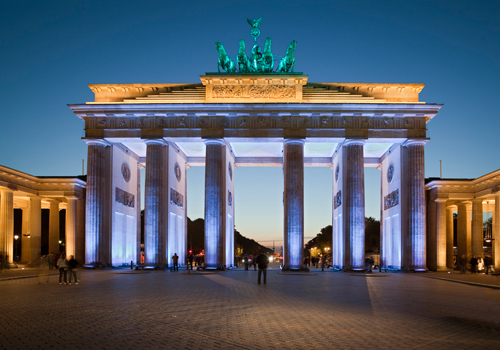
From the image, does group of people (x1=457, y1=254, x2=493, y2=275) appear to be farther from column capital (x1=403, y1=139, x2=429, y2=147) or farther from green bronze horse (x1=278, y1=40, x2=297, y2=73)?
green bronze horse (x1=278, y1=40, x2=297, y2=73)

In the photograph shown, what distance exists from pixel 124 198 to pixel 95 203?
16.4 feet

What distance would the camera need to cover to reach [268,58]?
4256 centimetres

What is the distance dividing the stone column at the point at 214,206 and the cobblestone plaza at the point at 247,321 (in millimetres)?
22712

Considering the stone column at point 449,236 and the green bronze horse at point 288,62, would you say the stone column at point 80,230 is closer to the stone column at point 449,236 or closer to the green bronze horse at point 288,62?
the green bronze horse at point 288,62

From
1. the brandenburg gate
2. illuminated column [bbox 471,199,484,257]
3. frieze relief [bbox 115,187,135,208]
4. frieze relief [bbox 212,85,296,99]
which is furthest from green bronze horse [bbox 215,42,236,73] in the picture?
illuminated column [bbox 471,199,484,257]

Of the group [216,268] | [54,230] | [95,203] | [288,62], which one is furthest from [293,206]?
[54,230]

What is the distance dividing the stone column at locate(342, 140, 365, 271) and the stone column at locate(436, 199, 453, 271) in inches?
307

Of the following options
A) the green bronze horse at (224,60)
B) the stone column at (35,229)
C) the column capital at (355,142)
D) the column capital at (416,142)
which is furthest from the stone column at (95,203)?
the column capital at (416,142)

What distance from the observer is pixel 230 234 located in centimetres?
4875

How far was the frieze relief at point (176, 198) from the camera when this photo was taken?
45672 mm

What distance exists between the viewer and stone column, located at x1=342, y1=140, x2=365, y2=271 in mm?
40250

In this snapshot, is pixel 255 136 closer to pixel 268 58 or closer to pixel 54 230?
pixel 268 58

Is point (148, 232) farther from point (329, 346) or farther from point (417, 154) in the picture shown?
point (329, 346)

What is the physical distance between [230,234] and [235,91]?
15.2m
